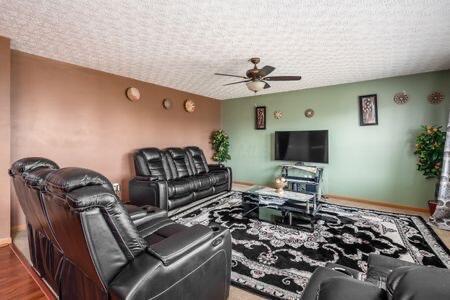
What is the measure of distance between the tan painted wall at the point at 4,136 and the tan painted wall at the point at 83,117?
1.23ft

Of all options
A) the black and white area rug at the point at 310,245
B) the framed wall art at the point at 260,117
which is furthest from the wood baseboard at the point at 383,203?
the framed wall art at the point at 260,117

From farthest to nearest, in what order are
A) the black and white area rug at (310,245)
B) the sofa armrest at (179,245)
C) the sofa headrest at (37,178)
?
1. the black and white area rug at (310,245)
2. the sofa headrest at (37,178)
3. the sofa armrest at (179,245)

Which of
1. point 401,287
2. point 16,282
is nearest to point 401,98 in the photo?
point 401,287

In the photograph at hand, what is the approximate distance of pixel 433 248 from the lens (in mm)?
2469

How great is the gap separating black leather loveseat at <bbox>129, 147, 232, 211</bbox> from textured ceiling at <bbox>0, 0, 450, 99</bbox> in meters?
1.63

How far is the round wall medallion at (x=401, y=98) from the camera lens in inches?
157

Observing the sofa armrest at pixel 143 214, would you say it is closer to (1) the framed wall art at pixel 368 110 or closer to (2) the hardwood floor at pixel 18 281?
(2) the hardwood floor at pixel 18 281

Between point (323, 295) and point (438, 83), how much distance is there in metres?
4.80

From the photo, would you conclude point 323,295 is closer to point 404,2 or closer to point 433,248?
point 404,2

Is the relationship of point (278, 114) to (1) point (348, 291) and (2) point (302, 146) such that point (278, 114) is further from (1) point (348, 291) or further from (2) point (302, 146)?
(1) point (348, 291)

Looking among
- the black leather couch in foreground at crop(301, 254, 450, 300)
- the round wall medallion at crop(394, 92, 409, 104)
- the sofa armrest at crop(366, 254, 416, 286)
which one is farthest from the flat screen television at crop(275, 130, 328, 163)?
the black leather couch in foreground at crop(301, 254, 450, 300)

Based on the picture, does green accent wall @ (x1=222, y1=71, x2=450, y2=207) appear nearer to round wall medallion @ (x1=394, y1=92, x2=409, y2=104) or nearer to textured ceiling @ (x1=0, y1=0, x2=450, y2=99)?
round wall medallion @ (x1=394, y1=92, x2=409, y2=104)

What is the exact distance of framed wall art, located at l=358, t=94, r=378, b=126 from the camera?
424 centimetres

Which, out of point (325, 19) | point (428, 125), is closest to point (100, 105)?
point (325, 19)
